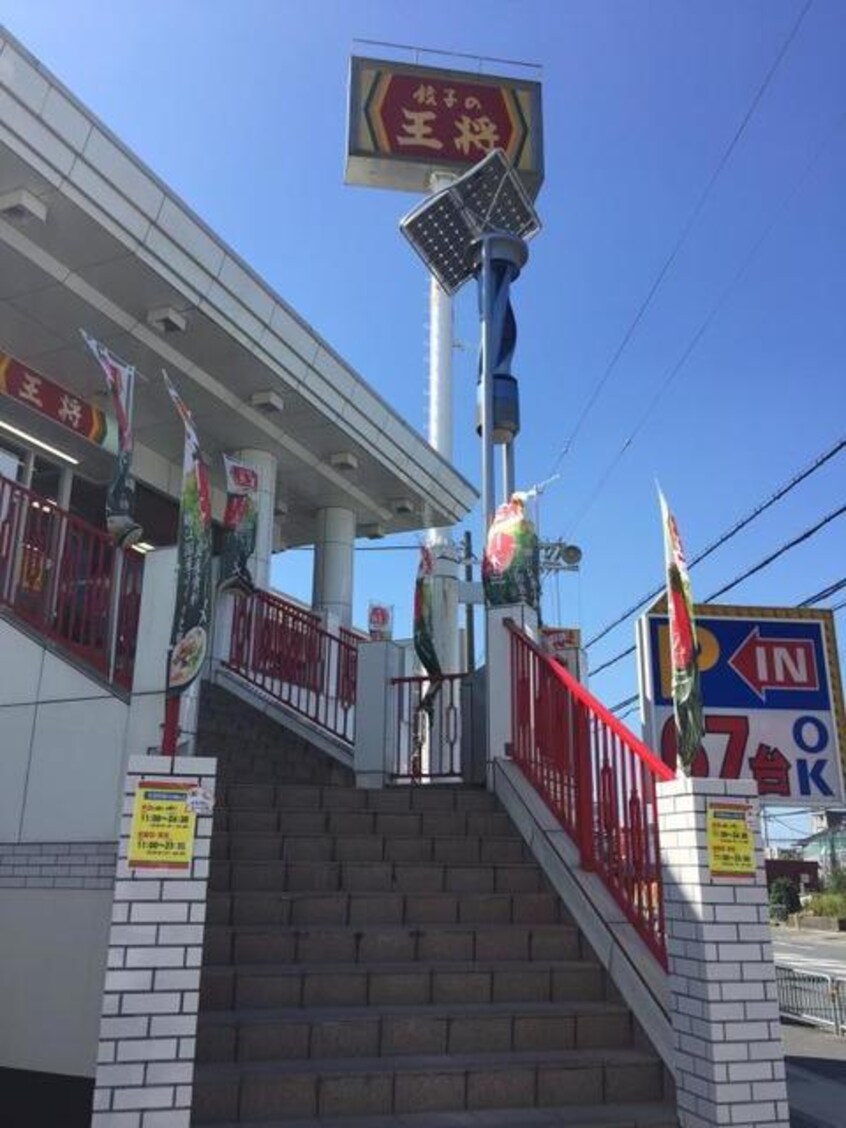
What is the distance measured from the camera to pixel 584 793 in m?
5.58

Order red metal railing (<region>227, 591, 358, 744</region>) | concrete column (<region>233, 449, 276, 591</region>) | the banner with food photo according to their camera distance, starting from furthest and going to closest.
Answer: concrete column (<region>233, 449, 276, 591</region>) < red metal railing (<region>227, 591, 358, 744</region>) < the banner with food photo

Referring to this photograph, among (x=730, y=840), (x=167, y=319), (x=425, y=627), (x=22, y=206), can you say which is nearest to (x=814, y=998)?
(x=425, y=627)

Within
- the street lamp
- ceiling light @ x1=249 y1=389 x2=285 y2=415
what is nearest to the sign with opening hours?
the street lamp

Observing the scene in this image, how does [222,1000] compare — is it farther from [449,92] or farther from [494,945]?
[449,92]

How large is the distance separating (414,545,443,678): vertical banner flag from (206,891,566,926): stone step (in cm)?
319

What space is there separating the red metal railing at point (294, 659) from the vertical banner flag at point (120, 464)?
3578 mm

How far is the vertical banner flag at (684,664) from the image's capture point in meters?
4.21

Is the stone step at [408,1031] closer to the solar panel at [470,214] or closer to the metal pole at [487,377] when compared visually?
the metal pole at [487,377]

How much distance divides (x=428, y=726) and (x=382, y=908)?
3.21 metres

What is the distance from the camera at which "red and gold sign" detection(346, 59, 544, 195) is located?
19547 millimetres

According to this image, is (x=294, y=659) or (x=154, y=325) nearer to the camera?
(x=154, y=325)

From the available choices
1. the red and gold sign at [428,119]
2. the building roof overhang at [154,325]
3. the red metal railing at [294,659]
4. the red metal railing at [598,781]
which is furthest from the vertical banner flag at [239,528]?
the red and gold sign at [428,119]

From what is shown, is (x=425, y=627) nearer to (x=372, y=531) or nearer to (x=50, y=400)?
(x=50, y=400)

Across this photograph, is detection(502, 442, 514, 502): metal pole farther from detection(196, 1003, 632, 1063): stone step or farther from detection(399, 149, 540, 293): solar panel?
detection(196, 1003, 632, 1063): stone step
